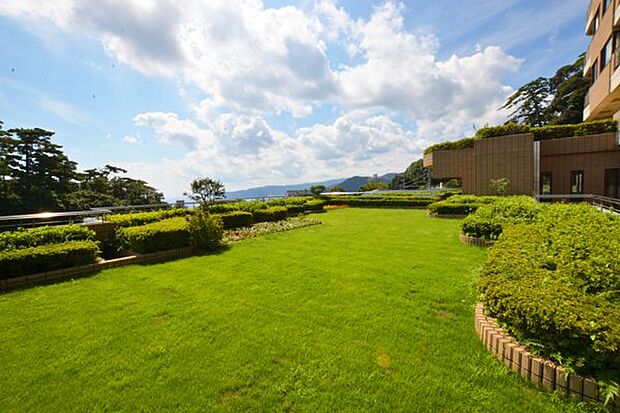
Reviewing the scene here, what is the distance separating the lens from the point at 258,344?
2961 millimetres

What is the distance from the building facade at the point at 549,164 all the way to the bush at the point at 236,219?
13.1 meters

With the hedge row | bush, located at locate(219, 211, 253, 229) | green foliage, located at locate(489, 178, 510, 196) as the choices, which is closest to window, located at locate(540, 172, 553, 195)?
green foliage, located at locate(489, 178, 510, 196)

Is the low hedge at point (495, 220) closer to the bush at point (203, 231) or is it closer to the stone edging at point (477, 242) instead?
the stone edging at point (477, 242)

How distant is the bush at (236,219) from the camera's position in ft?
34.3

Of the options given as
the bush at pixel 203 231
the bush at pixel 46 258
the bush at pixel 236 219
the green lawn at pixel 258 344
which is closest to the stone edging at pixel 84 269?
the bush at pixel 46 258

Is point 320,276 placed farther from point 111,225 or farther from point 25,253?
point 111,225

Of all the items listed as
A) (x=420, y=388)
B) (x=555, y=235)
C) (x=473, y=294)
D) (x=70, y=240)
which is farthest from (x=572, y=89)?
(x=70, y=240)

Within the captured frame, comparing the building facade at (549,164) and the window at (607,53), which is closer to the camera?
the window at (607,53)

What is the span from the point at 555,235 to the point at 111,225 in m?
9.78

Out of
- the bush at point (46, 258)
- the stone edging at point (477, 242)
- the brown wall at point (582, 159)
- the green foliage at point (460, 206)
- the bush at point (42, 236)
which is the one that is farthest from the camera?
the brown wall at point (582, 159)

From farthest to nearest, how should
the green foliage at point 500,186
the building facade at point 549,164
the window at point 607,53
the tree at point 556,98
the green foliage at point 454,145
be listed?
the tree at point 556,98
the green foliage at point 454,145
the green foliage at point 500,186
the building facade at point 549,164
the window at point 607,53

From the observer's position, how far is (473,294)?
4043 mm

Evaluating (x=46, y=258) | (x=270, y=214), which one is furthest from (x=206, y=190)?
(x=46, y=258)

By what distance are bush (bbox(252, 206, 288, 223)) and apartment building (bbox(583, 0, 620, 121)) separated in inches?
531
